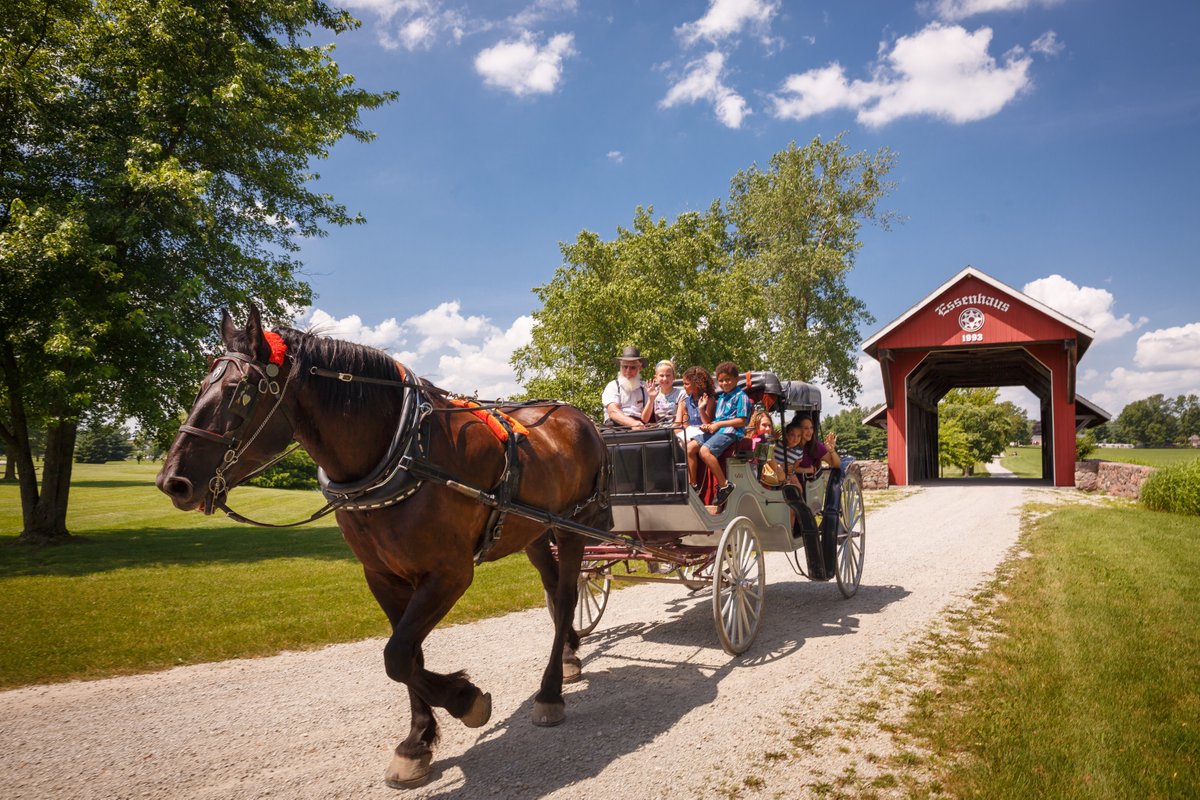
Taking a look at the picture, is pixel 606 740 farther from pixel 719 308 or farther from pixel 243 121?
pixel 719 308

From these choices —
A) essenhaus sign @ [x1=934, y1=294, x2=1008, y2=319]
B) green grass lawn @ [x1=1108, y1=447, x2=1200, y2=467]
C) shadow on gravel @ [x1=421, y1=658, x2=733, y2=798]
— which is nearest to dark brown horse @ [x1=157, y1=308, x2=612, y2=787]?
shadow on gravel @ [x1=421, y1=658, x2=733, y2=798]

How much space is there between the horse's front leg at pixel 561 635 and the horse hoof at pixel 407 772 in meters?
0.93

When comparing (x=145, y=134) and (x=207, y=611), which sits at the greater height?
(x=145, y=134)

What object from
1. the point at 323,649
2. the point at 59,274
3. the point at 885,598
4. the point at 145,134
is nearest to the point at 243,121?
the point at 145,134

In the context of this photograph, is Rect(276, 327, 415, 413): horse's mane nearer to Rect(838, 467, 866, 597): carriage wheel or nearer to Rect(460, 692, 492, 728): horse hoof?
Rect(460, 692, 492, 728): horse hoof

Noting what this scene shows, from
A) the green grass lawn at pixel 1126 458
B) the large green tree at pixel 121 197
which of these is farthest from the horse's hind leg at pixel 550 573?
the green grass lawn at pixel 1126 458

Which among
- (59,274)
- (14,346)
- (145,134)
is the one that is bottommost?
(14,346)

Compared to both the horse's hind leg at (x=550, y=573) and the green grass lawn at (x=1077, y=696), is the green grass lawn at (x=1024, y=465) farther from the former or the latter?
the horse's hind leg at (x=550, y=573)

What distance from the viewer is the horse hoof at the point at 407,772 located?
3.69 m

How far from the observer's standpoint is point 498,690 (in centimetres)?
521

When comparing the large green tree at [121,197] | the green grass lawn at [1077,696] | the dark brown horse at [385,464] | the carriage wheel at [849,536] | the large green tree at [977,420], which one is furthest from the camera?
the large green tree at [977,420]

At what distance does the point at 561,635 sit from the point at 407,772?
137cm

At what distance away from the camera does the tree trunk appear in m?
15.0

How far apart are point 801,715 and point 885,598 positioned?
4108 millimetres
